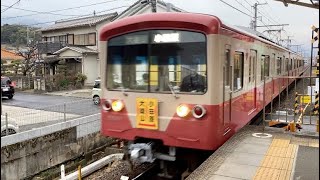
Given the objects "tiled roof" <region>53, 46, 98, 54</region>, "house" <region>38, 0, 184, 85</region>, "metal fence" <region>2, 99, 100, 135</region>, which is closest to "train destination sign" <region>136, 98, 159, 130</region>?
"metal fence" <region>2, 99, 100, 135</region>

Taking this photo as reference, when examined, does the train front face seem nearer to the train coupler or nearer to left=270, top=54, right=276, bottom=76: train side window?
the train coupler

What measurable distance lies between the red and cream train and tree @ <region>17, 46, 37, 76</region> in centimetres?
2543

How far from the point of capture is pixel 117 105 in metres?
6.15

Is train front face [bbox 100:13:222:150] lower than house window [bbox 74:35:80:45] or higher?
lower

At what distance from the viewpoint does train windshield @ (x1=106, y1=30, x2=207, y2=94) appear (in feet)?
18.0

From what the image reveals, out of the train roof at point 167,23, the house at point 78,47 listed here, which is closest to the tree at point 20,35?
the house at point 78,47

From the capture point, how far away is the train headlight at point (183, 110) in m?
5.52

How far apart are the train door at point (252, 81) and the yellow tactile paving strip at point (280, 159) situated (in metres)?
1.51

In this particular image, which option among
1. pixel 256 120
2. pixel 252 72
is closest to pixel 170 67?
pixel 252 72

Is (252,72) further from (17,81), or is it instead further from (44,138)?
(17,81)

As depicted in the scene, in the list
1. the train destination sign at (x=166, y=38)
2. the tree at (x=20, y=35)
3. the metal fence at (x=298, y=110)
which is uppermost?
the tree at (x=20, y=35)

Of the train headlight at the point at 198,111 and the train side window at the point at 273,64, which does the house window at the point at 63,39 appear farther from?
the train headlight at the point at 198,111

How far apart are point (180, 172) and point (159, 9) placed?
18427 mm

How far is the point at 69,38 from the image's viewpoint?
30.8 meters
